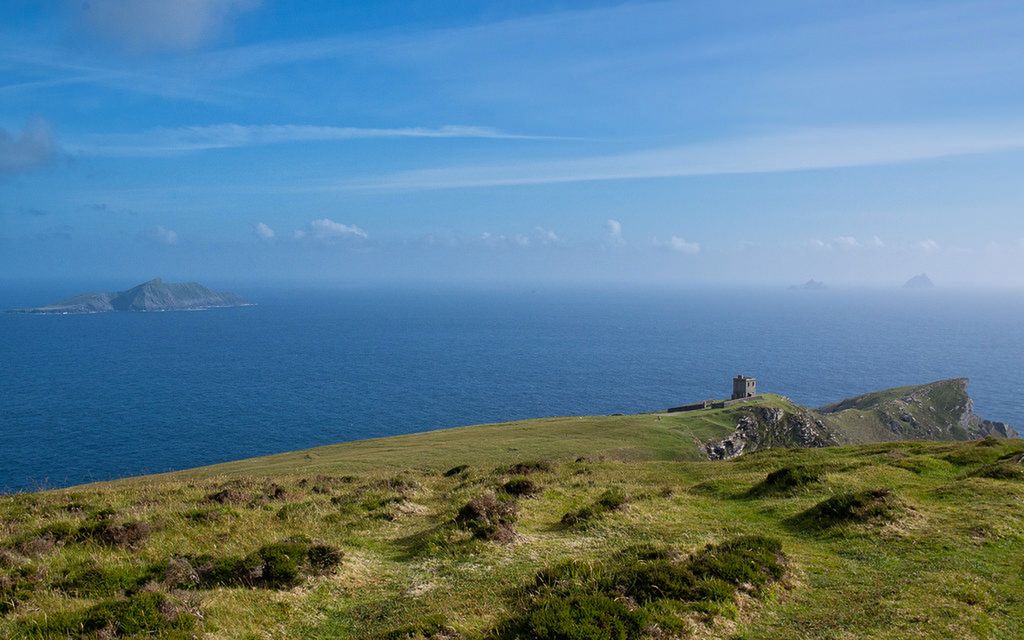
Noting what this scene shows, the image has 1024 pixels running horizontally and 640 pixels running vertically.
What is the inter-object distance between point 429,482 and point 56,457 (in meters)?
115

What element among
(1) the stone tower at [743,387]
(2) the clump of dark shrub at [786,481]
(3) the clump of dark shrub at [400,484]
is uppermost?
(2) the clump of dark shrub at [786,481]

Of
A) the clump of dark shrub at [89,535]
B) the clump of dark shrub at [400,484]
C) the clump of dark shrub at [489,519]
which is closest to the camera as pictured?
the clump of dark shrub at [89,535]

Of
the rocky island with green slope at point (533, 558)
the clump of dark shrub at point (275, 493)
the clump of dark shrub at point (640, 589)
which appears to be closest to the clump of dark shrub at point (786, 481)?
the rocky island with green slope at point (533, 558)

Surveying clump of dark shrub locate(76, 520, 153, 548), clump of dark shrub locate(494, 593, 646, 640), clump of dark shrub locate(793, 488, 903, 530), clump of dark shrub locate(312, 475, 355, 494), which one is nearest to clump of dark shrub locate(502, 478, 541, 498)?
clump of dark shrub locate(312, 475, 355, 494)

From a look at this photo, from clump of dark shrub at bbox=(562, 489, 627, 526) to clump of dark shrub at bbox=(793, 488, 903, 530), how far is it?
6831 millimetres

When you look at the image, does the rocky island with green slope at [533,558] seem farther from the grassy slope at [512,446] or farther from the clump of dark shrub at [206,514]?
the grassy slope at [512,446]

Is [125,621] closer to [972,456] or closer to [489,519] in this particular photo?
[489,519]

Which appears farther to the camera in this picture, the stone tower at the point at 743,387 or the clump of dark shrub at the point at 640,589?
the stone tower at the point at 743,387

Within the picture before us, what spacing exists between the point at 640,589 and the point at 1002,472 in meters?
25.6

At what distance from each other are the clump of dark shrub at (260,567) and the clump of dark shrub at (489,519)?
4.77 m

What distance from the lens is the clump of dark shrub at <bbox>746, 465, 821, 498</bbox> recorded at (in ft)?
94.3

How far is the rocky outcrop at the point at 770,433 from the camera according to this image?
9324 centimetres

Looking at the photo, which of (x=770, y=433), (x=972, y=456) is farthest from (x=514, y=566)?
(x=770, y=433)

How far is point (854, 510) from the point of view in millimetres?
21859
